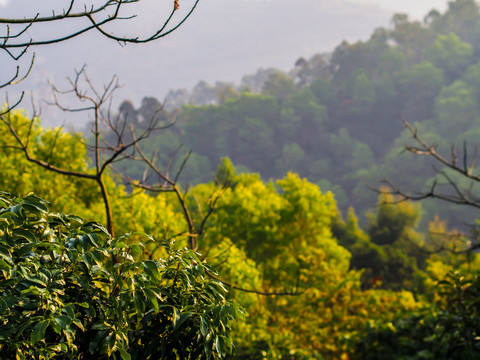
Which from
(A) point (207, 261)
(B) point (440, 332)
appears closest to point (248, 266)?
(A) point (207, 261)

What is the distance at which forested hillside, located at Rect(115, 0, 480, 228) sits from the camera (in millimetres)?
75125

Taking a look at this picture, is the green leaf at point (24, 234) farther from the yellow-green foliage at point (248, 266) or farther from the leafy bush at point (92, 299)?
the yellow-green foliage at point (248, 266)

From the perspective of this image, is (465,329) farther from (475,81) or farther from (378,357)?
(475,81)

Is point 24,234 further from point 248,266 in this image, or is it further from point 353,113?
point 353,113

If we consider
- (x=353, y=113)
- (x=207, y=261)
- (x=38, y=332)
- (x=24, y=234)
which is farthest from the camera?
(x=353, y=113)

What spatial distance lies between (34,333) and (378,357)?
7.29 meters

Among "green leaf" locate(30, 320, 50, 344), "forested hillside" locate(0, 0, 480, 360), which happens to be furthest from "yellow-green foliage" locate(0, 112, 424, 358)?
"green leaf" locate(30, 320, 50, 344)

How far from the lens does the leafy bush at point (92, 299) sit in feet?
8.59

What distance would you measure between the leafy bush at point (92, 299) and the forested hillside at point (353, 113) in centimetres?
6812

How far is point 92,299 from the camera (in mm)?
2988

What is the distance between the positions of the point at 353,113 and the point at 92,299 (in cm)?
8707

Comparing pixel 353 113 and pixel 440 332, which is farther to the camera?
pixel 353 113

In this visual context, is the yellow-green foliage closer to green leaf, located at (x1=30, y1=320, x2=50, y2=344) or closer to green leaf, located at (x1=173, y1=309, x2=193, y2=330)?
green leaf, located at (x1=173, y1=309, x2=193, y2=330)

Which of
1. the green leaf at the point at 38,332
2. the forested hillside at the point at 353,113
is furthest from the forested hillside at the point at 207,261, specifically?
the forested hillside at the point at 353,113
